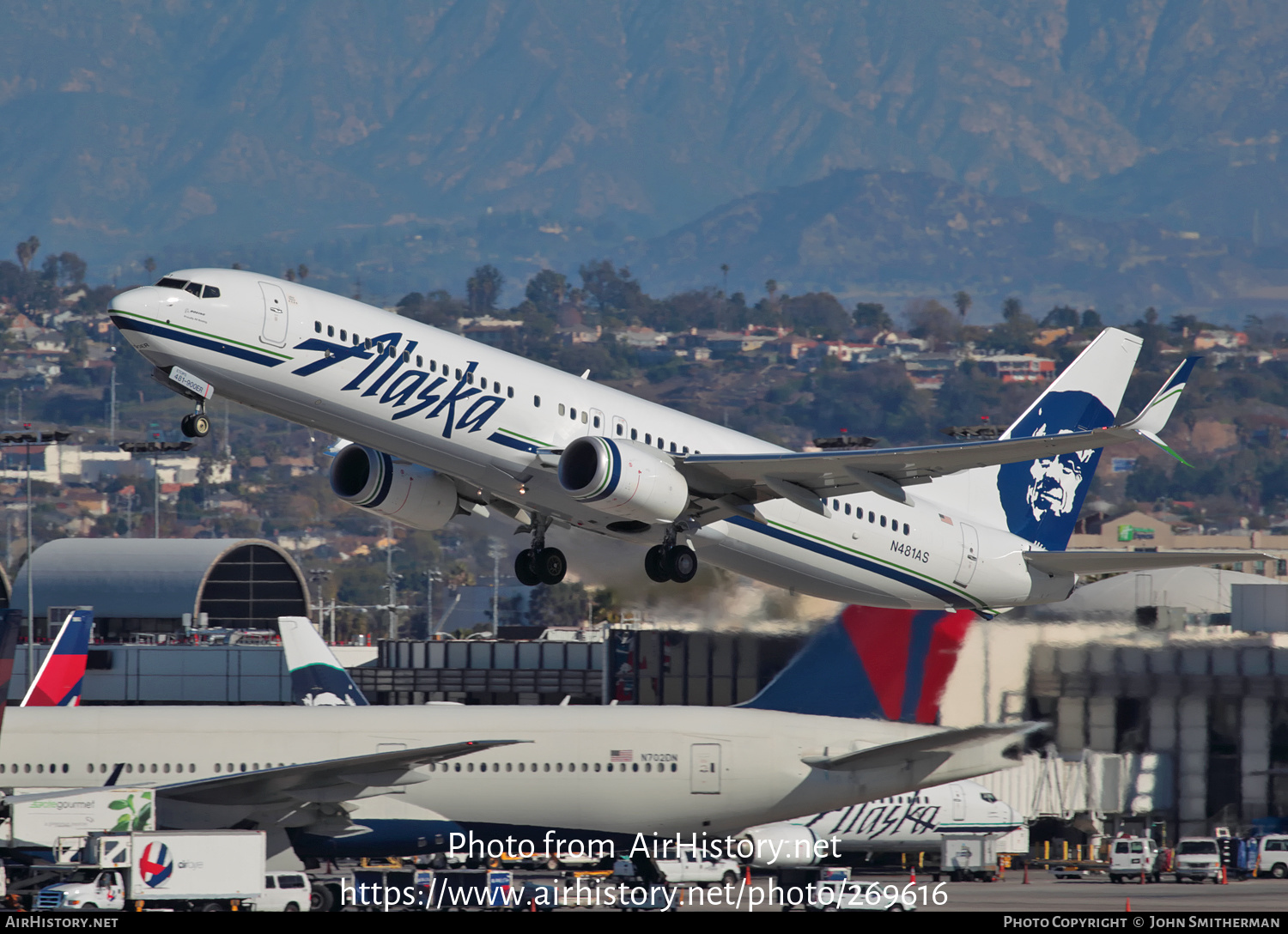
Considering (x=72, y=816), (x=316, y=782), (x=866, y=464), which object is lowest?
(x=72, y=816)

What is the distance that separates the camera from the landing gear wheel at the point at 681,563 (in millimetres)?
38250

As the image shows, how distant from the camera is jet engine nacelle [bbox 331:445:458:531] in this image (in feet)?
132

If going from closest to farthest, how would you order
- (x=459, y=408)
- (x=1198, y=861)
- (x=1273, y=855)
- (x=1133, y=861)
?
1. (x=459, y=408)
2. (x=1198, y=861)
3. (x=1133, y=861)
4. (x=1273, y=855)

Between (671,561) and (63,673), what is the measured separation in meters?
20.9

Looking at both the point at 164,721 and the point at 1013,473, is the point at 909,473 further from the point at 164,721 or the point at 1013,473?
the point at 164,721

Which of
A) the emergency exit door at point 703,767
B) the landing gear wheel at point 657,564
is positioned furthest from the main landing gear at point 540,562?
the emergency exit door at point 703,767

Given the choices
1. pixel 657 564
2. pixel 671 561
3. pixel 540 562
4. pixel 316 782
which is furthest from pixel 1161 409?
pixel 316 782

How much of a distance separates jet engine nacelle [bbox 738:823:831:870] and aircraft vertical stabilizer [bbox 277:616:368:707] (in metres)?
12.5

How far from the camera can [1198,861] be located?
4831 centimetres

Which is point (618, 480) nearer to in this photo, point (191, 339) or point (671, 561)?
point (671, 561)

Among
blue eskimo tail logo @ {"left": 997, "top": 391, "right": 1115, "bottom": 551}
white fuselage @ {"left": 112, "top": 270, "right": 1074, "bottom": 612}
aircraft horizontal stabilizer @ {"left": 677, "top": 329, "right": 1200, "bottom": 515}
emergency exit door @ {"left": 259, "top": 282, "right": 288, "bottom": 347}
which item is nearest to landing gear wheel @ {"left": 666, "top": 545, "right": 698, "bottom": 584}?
white fuselage @ {"left": 112, "top": 270, "right": 1074, "bottom": 612}

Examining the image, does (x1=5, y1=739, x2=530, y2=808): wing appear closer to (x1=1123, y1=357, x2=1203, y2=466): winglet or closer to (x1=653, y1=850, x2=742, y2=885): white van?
(x1=653, y1=850, x2=742, y2=885): white van

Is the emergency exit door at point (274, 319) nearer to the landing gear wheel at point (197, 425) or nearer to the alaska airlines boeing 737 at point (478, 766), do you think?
the landing gear wheel at point (197, 425)
